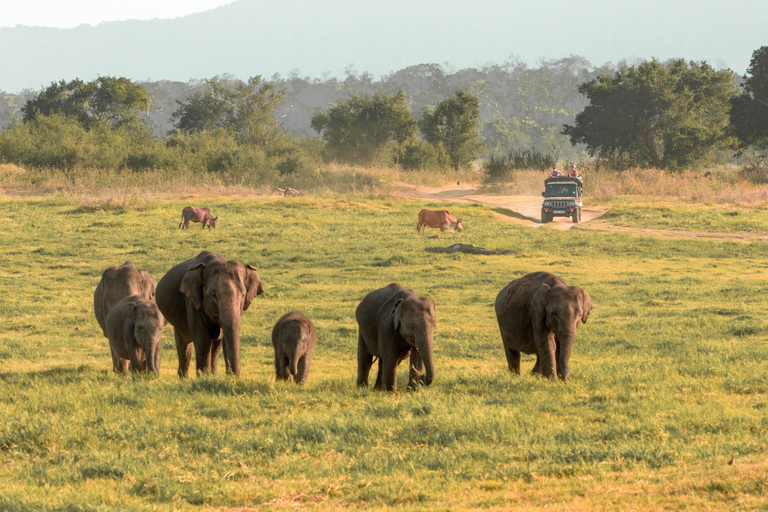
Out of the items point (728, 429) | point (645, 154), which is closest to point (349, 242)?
point (728, 429)

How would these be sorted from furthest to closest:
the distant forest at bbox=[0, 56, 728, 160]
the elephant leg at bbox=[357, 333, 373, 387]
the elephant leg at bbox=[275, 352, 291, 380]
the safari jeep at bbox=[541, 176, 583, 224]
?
the distant forest at bbox=[0, 56, 728, 160], the safari jeep at bbox=[541, 176, 583, 224], the elephant leg at bbox=[275, 352, 291, 380], the elephant leg at bbox=[357, 333, 373, 387]

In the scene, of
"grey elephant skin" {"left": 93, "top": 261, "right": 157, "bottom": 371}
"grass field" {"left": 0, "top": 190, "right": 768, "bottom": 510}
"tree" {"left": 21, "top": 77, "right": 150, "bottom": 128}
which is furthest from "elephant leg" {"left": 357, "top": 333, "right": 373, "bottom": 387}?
"tree" {"left": 21, "top": 77, "right": 150, "bottom": 128}

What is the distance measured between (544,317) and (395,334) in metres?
1.74

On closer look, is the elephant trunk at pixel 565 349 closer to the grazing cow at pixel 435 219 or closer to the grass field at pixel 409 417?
the grass field at pixel 409 417

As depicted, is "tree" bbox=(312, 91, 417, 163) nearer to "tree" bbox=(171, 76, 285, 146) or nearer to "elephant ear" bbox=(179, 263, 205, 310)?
"tree" bbox=(171, 76, 285, 146)

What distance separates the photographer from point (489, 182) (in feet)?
191

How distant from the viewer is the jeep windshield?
37.9 meters

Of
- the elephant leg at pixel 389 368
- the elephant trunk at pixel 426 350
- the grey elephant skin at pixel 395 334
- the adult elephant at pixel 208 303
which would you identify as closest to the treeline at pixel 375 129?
the adult elephant at pixel 208 303

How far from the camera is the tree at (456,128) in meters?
70.0

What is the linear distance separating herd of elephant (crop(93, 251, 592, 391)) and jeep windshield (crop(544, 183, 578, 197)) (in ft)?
94.0

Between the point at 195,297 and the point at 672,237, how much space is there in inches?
932

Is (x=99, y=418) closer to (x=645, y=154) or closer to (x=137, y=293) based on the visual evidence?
(x=137, y=293)

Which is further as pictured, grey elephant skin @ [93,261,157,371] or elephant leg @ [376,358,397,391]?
grey elephant skin @ [93,261,157,371]

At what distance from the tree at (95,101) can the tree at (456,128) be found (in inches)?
990
